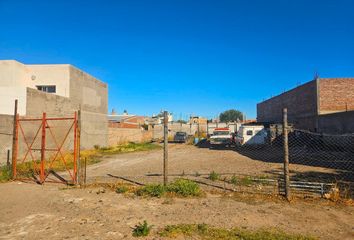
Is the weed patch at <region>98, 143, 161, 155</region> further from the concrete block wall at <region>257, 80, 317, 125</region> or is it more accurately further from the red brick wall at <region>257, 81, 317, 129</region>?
the concrete block wall at <region>257, 80, 317, 125</region>

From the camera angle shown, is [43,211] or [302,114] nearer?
[43,211]

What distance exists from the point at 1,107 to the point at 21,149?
3.54 m

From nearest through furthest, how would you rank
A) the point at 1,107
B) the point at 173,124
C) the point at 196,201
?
the point at 196,201
the point at 1,107
the point at 173,124

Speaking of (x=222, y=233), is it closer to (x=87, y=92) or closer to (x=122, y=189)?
(x=122, y=189)

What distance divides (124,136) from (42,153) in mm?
25274

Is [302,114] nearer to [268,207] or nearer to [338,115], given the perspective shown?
[338,115]

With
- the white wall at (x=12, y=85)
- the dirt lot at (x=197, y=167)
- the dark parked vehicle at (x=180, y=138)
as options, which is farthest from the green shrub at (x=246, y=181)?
the dark parked vehicle at (x=180, y=138)

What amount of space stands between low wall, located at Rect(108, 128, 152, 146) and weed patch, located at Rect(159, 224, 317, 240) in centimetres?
2671

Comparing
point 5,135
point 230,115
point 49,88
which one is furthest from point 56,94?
point 230,115

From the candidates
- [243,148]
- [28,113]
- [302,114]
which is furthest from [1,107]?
[302,114]

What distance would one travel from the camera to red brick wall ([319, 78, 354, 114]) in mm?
27047

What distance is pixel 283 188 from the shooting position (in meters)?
8.12

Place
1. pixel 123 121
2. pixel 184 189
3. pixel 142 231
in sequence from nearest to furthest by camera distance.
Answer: pixel 142 231, pixel 184 189, pixel 123 121

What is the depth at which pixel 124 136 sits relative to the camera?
35281mm
